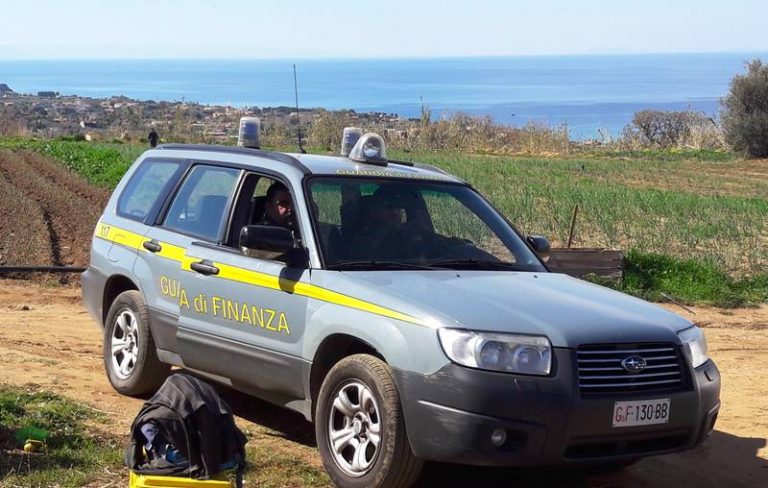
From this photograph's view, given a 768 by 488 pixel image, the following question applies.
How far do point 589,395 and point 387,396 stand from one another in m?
0.98

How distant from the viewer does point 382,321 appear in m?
5.95

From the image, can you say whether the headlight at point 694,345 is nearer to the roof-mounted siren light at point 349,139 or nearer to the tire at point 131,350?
the roof-mounted siren light at point 349,139

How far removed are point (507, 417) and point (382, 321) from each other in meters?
0.86

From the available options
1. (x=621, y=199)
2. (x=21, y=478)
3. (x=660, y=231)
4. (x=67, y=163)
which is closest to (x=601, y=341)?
(x=21, y=478)

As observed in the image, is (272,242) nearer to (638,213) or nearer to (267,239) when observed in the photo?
(267,239)

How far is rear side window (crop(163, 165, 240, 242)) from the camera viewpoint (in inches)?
296

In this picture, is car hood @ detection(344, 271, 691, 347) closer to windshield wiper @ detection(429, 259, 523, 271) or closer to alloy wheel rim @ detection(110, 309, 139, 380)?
windshield wiper @ detection(429, 259, 523, 271)

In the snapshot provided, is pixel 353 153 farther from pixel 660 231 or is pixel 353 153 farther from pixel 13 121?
pixel 13 121

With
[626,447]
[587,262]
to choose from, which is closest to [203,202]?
[626,447]

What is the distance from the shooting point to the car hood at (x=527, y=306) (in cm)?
573

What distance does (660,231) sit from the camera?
59.3 feet

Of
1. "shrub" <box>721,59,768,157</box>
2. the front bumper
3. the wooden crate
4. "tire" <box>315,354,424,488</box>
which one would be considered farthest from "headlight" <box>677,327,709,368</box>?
"shrub" <box>721,59,768,157</box>

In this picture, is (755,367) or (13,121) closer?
(755,367)

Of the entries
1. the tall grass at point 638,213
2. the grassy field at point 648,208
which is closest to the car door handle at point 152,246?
the grassy field at point 648,208
